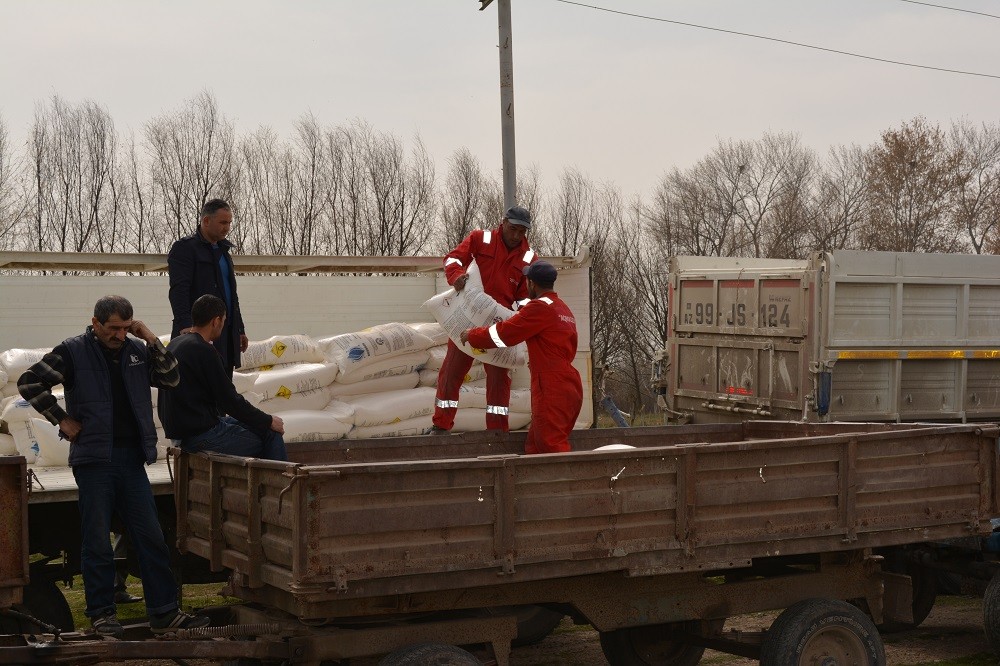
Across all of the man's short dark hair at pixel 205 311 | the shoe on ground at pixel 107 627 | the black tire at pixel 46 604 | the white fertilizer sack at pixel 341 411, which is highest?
the man's short dark hair at pixel 205 311

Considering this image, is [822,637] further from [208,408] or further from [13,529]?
[13,529]

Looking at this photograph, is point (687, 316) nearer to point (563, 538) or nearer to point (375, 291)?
point (375, 291)

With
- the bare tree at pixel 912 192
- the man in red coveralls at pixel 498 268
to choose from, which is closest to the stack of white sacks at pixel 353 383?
the man in red coveralls at pixel 498 268

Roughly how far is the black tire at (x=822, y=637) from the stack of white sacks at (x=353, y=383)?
339 cm

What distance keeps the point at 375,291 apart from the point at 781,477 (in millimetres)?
5033

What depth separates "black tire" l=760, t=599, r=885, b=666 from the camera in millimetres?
4902

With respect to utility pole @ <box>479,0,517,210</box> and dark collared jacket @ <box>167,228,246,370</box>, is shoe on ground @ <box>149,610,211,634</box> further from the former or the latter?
utility pole @ <box>479,0,517,210</box>

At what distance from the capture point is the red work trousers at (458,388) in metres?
6.98

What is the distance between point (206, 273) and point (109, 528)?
6.04 feet

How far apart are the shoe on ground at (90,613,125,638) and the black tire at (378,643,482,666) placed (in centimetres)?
104

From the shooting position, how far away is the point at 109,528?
4.82 m

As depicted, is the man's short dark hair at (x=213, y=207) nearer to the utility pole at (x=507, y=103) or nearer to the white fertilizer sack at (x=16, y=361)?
the white fertilizer sack at (x=16, y=361)

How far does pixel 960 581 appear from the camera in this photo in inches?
265

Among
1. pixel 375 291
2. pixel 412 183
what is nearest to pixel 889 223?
pixel 412 183
